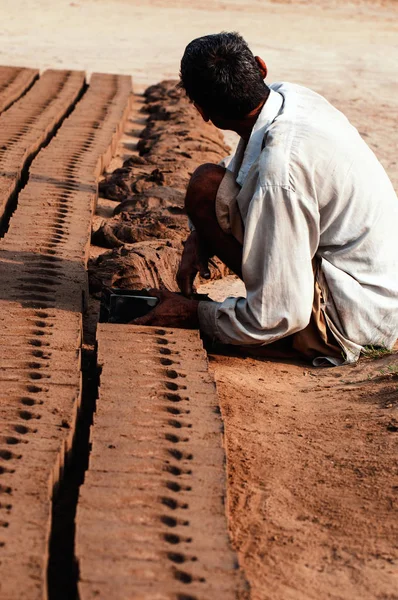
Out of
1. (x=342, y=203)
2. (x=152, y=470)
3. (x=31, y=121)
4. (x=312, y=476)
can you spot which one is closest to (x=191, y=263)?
(x=342, y=203)

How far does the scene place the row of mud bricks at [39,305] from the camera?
8.92 ft

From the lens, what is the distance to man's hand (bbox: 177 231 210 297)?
170 inches

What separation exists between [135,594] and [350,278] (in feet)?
6.70

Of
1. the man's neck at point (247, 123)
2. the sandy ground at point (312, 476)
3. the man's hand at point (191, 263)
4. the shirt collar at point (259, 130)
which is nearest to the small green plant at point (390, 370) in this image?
the sandy ground at point (312, 476)

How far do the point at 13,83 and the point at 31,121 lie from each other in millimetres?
2196

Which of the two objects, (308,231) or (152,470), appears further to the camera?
(308,231)

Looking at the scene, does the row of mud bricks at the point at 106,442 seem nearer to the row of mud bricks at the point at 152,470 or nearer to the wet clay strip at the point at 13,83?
the row of mud bricks at the point at 152,470

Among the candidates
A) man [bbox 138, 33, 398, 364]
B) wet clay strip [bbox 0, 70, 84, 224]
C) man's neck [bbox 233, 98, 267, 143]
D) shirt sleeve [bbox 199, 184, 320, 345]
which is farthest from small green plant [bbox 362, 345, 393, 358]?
wet clay strip [bbox 0, 70, 84, 224]

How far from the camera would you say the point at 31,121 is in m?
8.30

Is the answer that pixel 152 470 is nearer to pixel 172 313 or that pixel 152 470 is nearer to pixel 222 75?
pixel 172 313

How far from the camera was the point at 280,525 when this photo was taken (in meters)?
2.97

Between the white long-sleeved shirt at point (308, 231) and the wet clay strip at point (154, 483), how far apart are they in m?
0.39

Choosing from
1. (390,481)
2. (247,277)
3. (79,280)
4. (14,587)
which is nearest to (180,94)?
(79,280)

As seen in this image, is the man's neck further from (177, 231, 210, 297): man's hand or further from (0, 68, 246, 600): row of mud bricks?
(0, 68, 246, 600): row of mud bricks
